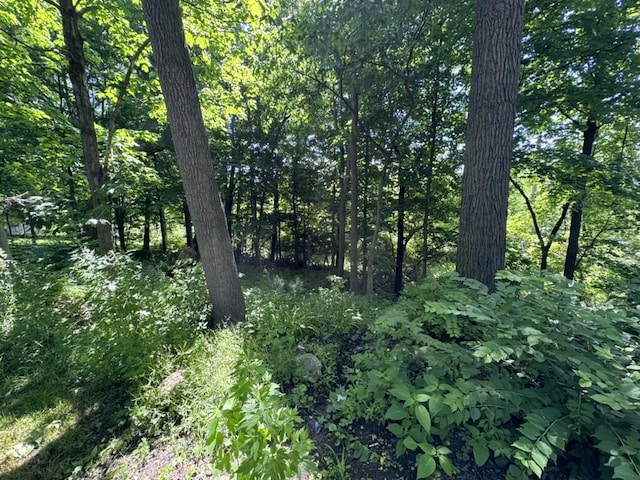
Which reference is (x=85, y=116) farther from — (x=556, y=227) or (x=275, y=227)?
(x=556, y=227)

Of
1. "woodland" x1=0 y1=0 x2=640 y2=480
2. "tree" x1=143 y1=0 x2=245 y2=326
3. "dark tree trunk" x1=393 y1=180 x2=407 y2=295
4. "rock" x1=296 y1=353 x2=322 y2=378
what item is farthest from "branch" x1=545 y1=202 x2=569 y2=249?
"tree" x1=143 y1=0 x2=245 y2=326

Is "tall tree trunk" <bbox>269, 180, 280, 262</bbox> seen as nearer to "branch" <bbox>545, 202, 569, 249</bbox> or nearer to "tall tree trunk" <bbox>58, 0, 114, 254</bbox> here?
"tall tree trunk" <bbox>58, 0, 114, 254</bbox>

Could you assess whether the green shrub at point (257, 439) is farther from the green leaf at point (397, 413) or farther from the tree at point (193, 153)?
the tree at point (193, 153)

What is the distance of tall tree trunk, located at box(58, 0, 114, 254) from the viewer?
3.55 metres

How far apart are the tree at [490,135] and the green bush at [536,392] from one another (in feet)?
2.92

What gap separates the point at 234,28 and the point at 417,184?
5.96 m

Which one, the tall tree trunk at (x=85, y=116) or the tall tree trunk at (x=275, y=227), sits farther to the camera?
the tall tree trunk at (x=275, y=227)

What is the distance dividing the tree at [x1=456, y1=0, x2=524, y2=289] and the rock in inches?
68.7

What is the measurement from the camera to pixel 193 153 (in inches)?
107

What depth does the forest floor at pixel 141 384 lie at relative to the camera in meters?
1.66

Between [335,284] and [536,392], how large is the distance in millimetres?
3198

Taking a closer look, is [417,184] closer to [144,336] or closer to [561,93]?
[561,93]

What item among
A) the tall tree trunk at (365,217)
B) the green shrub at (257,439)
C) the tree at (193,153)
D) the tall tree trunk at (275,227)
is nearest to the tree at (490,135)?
A: the green shrub at (257,439)

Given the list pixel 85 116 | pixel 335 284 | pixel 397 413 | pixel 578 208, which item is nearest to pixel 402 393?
pixel 397 413
